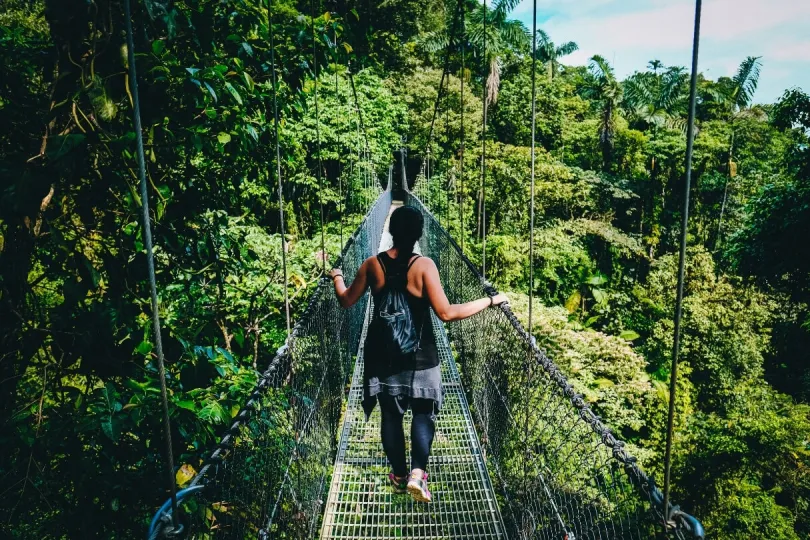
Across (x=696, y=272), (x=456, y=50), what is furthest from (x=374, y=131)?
(x=696, y=272)

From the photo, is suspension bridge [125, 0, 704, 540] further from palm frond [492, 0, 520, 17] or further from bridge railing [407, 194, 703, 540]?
palm frond [492, 0, 520, 17]

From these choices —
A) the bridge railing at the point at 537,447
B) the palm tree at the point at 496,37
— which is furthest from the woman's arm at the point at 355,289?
the palm tree at the point at 496,37

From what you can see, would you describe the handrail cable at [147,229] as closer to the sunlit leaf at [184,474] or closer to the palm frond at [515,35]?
the sunlit leaf at [184,474]

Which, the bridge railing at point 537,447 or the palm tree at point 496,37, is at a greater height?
the palm tree at point 496,37

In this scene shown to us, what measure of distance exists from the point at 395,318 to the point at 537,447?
64cm

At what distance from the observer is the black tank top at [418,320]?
1430mm

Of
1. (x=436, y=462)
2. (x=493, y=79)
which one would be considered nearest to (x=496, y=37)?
(x=493, y=79)

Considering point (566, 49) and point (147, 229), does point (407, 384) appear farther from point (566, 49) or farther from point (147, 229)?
point (566, 49)

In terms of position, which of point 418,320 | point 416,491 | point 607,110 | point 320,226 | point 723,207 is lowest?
point 416,491

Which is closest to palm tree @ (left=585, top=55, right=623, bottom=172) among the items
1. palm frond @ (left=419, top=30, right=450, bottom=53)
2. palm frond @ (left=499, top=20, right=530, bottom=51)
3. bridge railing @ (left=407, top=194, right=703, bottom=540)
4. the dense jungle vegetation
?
the dense jungle vegetation

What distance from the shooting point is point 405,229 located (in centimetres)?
141

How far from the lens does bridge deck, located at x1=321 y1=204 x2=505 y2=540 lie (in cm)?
173

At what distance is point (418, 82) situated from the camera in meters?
13.2

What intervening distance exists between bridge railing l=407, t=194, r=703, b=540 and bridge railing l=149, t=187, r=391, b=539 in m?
0.69
